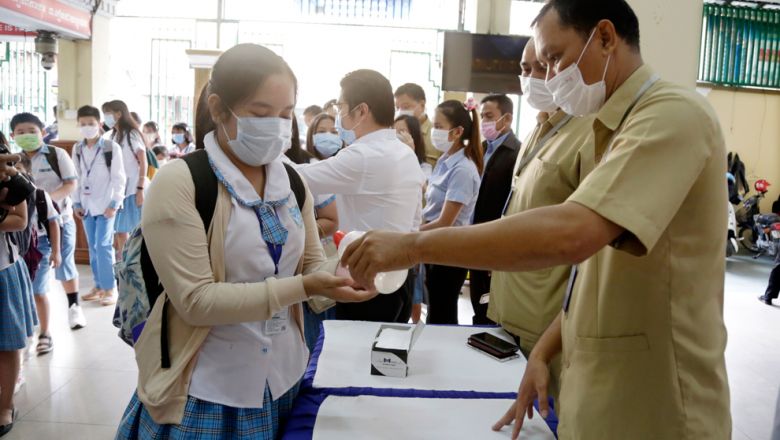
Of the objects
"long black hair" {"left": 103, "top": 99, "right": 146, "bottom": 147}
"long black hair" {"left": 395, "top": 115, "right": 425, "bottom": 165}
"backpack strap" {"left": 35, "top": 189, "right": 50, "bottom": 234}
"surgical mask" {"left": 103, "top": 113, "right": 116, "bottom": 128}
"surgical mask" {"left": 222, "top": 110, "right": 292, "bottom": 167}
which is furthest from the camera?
"surgical mask" {"left": 103, "top": 113, "right": 116, "bottom": 128}

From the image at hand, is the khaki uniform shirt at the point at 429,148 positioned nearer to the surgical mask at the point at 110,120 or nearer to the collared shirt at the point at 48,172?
the collared shirt at the point at 48,172

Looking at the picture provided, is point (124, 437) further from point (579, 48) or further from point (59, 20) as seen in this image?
point (59, 20)

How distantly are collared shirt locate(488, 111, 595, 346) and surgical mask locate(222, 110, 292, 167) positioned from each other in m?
0.76

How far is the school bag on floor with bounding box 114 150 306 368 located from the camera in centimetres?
125

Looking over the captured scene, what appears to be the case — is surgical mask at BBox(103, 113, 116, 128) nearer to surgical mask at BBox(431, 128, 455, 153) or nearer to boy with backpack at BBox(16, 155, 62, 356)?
boy with backpack at BBox(16, 155, 62, 356)

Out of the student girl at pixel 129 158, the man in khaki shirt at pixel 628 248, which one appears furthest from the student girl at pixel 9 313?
the student girl at pixel 129 158

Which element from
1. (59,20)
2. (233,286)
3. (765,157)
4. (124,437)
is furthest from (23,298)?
(765,157)

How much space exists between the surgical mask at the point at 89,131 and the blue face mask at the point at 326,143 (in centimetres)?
277

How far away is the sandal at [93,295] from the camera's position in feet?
16.3

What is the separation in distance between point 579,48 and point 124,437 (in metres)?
1.25

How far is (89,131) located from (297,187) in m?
4.36

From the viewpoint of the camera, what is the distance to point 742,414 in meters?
3.22

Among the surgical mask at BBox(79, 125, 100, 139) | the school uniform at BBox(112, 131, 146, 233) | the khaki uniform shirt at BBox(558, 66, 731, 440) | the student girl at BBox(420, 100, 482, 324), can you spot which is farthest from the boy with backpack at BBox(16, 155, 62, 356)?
the khaki uniform shirt at BBox(558, 66, 731, 440)

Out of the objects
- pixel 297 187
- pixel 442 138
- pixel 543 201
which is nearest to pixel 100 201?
pixel 442 138
